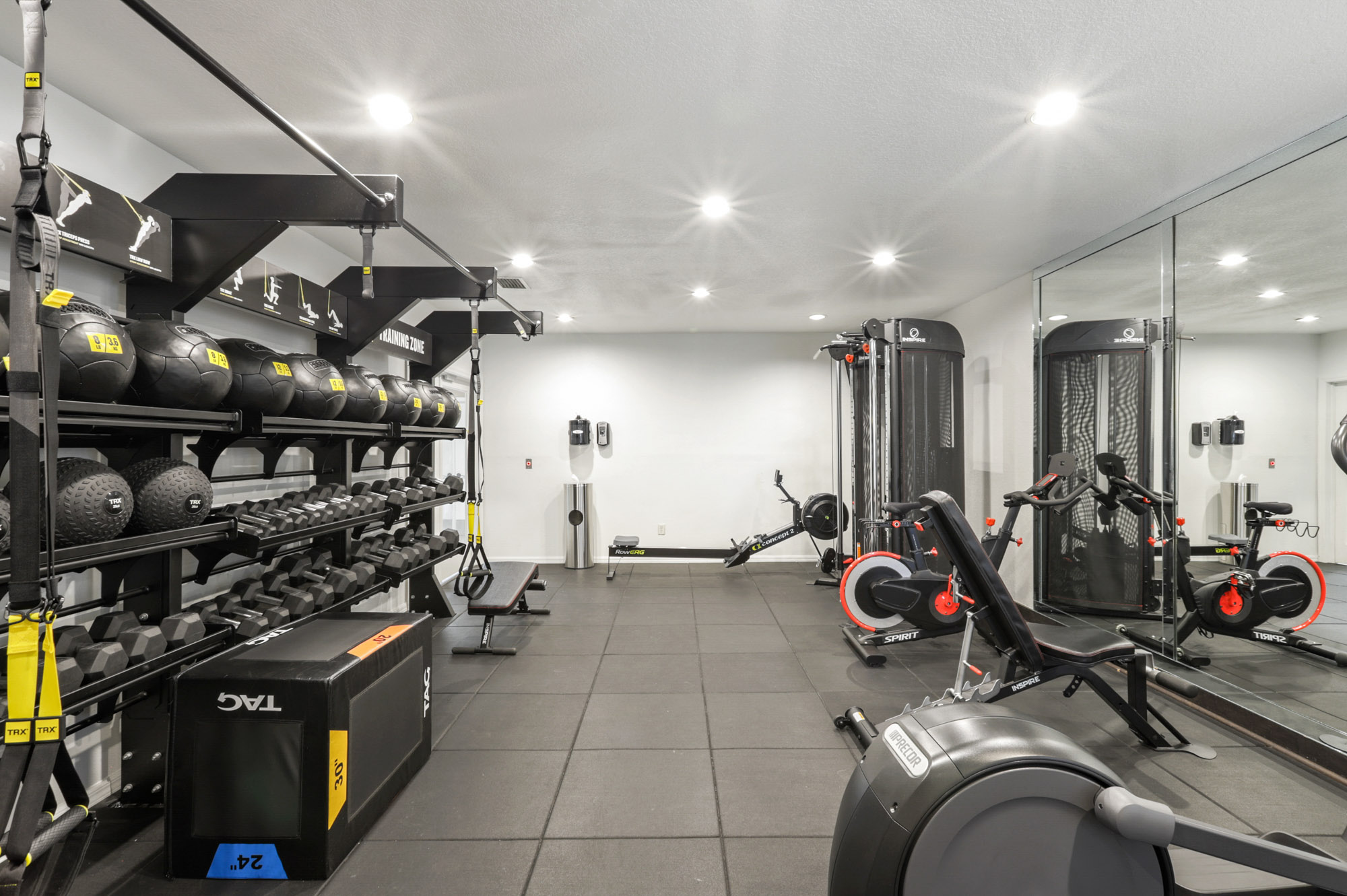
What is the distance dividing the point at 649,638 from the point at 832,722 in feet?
5.05

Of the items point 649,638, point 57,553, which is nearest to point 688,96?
point 57,553

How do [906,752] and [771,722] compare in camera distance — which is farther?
[771,722]

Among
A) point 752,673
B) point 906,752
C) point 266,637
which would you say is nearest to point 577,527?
point 752,673

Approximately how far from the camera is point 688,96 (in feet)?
6.80

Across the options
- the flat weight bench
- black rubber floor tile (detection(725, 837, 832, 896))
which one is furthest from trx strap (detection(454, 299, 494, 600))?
Answer: black rubber floor tile (detection(725, 837, 832, 896))

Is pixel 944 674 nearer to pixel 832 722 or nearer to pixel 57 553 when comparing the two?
pixel 832 722

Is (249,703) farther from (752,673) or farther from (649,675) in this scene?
(752,673)

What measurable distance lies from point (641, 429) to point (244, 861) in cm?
499

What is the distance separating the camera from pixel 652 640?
396 cm

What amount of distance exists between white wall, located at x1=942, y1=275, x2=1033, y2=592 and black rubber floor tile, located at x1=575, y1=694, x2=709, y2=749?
10.2 ft

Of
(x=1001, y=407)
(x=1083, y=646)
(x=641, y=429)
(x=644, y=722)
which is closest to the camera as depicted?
(x=1083, y=646)

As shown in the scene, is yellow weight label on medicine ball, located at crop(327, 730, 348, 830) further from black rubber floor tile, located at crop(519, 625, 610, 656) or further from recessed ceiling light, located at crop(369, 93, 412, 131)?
recessed ceiling light, located at crop(369, 93, 412, 131)

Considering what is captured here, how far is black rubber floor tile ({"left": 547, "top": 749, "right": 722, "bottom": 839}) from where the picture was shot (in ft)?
6.55

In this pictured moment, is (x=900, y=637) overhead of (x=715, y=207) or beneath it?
beneath
